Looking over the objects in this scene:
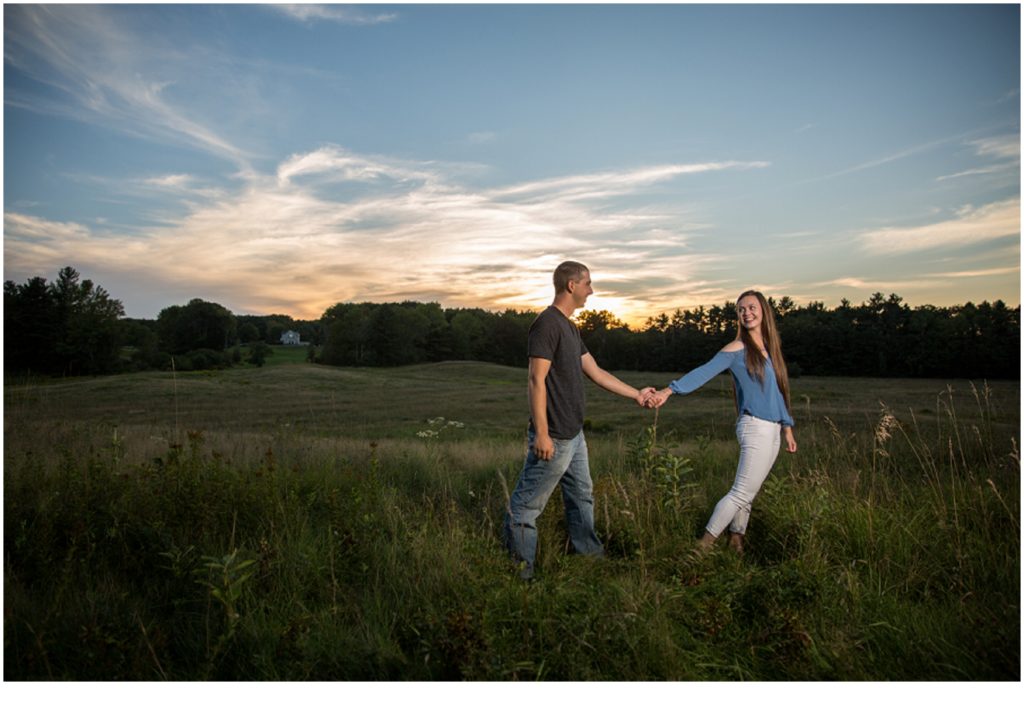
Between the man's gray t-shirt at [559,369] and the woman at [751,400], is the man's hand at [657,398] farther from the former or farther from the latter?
the man's gray t-shirt at [559,369]

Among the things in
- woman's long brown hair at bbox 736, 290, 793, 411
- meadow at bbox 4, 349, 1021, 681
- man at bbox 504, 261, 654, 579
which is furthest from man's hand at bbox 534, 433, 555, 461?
woman's long brown hair at bbox 736, 290, 793, 411

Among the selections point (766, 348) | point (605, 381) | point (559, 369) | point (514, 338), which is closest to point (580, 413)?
point (559, 369)

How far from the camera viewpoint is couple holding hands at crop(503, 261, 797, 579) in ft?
13.7

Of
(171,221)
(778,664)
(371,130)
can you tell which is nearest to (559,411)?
(778,664)

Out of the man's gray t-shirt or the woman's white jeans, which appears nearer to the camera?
the man's gray t-shirt

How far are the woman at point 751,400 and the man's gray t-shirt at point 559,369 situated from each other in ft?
2.40

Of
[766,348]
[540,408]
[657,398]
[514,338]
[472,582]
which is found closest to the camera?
[472,582]

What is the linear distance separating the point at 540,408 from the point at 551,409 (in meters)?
0.19

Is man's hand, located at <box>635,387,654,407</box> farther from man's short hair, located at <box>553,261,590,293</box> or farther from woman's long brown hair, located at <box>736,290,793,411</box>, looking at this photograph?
man's short hair, located at <box>553,261,590,293</box>

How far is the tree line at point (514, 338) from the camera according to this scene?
134 ft

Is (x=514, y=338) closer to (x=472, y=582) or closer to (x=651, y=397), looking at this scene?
(x=651, y=397)

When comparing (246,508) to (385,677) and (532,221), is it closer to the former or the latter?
(385,677)

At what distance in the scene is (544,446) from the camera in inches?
160

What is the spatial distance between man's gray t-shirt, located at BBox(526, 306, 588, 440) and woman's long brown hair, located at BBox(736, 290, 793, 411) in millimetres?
1339
